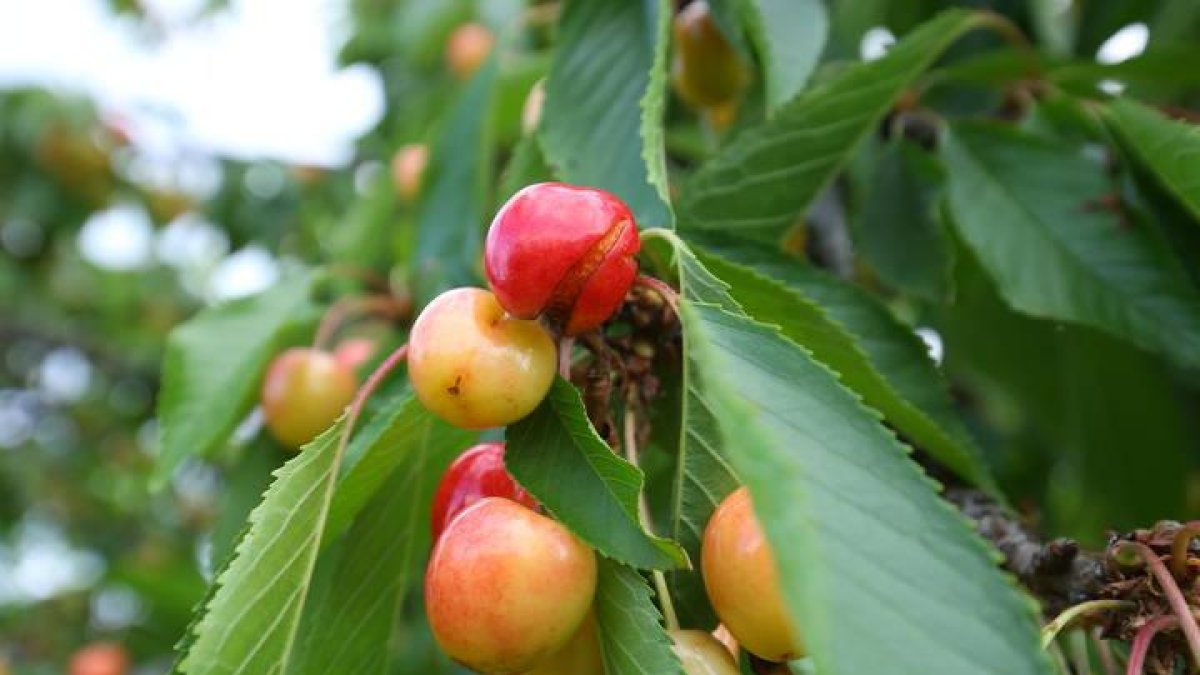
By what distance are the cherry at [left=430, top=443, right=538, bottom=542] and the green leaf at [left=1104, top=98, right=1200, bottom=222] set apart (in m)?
0.54

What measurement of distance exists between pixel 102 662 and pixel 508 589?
7.36 feet

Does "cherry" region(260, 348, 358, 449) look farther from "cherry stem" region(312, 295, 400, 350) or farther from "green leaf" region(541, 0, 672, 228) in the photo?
"green leaf" region(541, 0, 672, 228)

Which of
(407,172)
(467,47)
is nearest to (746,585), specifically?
(407,172)

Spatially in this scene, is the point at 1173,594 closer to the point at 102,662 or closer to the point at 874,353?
the point at 874,353

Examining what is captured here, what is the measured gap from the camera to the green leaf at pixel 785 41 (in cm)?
88

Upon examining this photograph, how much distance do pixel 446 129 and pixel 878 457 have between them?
934 mm

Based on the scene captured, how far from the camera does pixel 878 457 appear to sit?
1.74ft

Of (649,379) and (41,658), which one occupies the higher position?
(649,379)

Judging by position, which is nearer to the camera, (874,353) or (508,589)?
(508,589)

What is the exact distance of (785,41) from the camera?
908 mm

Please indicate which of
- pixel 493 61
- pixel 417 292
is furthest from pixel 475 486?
pixel 493 61

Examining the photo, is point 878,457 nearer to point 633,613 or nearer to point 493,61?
point 633,613

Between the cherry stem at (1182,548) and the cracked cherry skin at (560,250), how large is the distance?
343 millimetres

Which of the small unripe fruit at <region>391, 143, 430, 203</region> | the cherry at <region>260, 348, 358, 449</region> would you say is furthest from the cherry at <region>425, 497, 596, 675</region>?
the small unripe fruit at <region>391, 143, 430, 203</region>
